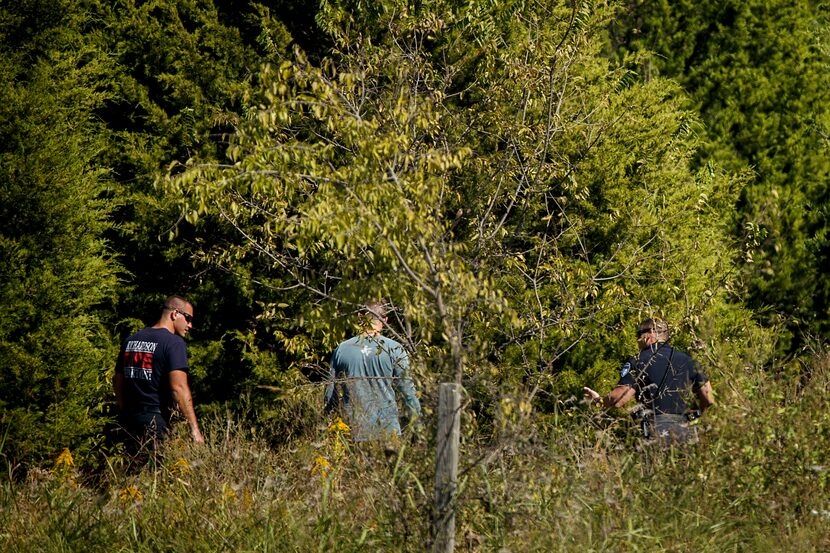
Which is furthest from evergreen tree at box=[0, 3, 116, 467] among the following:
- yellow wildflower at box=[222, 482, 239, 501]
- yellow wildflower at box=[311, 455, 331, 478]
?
yellow wildflower at box=[311, 455, 331, 478]

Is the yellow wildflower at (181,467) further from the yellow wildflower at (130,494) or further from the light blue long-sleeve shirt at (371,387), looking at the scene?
the light blue long-sleeve shirt at (371,387)

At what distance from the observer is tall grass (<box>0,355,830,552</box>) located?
4.65 m

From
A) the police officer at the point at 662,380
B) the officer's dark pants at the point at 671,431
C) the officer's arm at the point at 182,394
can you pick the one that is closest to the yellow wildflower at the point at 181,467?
the officer's arm at the point at 182,394

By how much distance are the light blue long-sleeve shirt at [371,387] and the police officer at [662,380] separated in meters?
1.26

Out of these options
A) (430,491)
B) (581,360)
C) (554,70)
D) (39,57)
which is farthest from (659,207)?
(39,57)

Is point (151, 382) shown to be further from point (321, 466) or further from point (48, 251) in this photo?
point (48, 251)

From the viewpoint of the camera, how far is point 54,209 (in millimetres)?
8750

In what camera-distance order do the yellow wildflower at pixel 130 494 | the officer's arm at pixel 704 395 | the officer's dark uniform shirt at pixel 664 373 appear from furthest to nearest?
the officer's dark uniform shirt at pixel 664 373 → the officer's arm at pixel 704 395 → the yellow wildflower at pixel 130 494

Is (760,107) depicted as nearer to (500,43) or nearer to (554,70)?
(500,43)

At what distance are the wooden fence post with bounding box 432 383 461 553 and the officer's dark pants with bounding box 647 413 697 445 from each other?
1317 millimetres

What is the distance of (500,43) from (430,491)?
522cm

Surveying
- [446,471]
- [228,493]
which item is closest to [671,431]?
[446,471]

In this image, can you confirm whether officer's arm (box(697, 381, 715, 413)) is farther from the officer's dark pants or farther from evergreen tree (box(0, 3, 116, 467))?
evergreen tree (box(0, 3, 116, 467))

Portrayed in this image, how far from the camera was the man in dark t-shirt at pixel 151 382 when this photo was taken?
6742 millimetres
